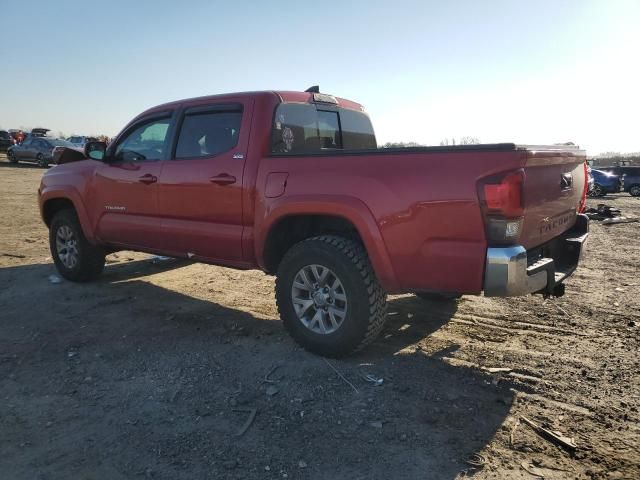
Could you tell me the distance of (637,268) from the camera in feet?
22.7

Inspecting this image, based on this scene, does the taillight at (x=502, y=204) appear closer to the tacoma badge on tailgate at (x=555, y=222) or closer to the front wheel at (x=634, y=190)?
the tacoma badge on tailgate at (x=555, y=222)

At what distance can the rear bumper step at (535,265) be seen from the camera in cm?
301

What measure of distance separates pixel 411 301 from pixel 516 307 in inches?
42.1

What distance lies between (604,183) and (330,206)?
23.5m

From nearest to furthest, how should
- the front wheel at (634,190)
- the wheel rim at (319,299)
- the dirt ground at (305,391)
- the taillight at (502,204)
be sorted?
the dirt ground at (305,391)
the taillight at (502,204)
the wheel rim at (319,299)
the front wheel at (634,190)

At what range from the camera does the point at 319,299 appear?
385cm

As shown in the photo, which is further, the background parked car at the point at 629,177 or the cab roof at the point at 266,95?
the background parked car at the point at 629,177

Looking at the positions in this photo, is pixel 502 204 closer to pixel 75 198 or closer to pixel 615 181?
pixel 75 198

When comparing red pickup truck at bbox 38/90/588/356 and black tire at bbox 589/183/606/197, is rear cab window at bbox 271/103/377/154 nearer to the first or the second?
red pickup truck at bbox 38/90/588/356

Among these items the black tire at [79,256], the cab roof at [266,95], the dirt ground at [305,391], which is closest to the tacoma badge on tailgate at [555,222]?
the dirt ground at [305,391]

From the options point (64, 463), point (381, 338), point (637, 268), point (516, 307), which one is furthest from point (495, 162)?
point (637, 268)

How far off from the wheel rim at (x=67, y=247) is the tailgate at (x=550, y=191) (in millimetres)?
5162

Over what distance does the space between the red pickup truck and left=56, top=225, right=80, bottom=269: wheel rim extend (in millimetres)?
487

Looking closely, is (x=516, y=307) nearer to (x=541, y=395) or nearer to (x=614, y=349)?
(x=614, y=349)
